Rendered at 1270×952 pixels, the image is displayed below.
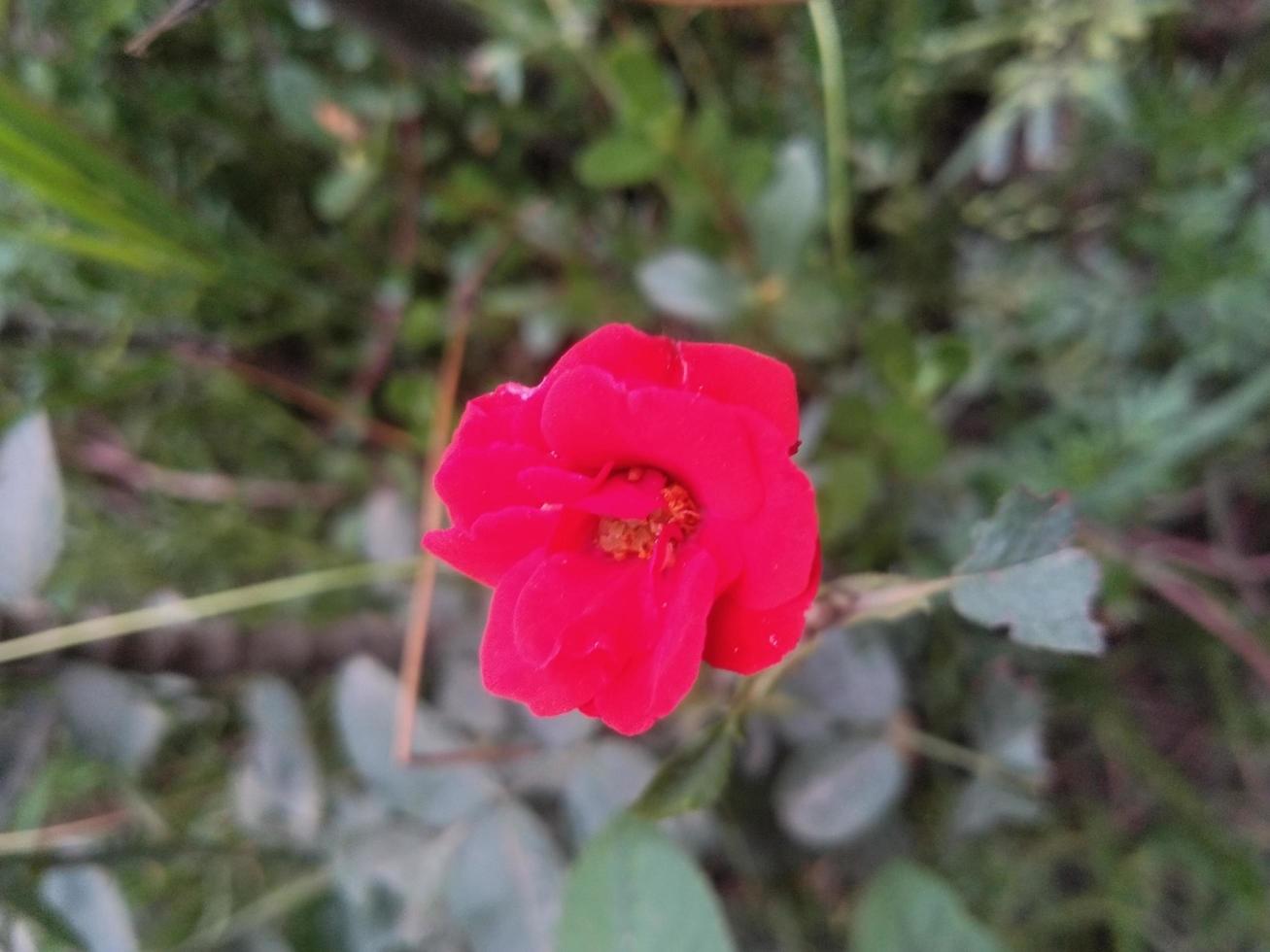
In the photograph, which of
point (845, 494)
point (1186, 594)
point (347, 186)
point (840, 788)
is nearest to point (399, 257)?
point (347, 186)

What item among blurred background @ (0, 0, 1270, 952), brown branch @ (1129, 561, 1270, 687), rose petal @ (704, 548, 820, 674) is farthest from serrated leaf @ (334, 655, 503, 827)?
brown branch @ (1129, 561, 1270, 687)

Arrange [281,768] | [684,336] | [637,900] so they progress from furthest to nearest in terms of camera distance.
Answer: [684,336], [281,768], [637,900]

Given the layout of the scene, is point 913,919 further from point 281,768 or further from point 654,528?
point 281,768

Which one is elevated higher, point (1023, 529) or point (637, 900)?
point (1023, 529)

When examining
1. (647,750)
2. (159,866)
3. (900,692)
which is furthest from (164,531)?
(900,692)

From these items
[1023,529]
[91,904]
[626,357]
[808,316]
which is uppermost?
[626,357]

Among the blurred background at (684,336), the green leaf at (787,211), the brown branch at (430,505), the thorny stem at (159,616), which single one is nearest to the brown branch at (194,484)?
the blurred background at (684,336)

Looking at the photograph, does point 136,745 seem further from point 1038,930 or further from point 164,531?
point 1038,930
